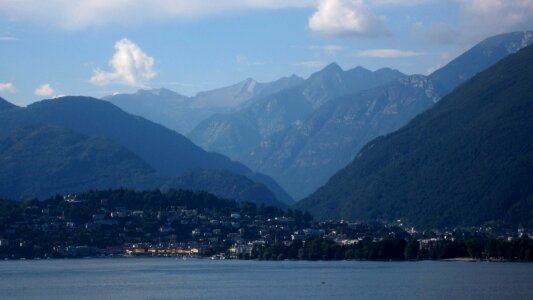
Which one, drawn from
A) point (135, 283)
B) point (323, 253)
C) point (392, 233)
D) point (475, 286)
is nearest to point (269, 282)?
point (135, 283)

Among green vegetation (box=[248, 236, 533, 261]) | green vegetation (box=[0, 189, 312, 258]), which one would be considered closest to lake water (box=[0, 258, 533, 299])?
green vegetation (box=[248, 236, 533, 261])

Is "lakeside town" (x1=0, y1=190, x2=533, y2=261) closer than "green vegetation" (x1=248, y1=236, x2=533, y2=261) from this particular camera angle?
No

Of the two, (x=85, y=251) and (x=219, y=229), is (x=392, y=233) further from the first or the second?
(x=85, y=251)

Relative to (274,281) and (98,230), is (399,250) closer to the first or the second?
(274,281)

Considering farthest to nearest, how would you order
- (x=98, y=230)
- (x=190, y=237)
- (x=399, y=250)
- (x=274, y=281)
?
1. (x=190, y=237)
2. (x=98, y=230)
3. (x=399, y=250)
4. (x=274, y=281)

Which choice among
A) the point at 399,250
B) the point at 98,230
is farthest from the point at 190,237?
the point at 399,250

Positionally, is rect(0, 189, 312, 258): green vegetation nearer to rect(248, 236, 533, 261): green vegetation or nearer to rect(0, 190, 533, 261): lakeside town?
rect(0, 190, 533, 261): lakeside town

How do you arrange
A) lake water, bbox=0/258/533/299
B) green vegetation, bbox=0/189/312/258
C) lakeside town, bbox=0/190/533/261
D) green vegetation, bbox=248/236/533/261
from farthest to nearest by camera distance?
green vegetation, bbox=0/189/312/258, lakeside town, bbox=0/190/533/261, green vegetation, bbox=248/236/533/261, lake water, bbox=0/258/533/299
